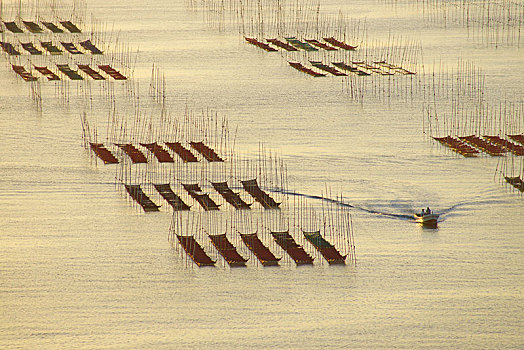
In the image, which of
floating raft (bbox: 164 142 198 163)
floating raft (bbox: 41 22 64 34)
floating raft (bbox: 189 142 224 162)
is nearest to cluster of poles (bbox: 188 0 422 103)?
floating raft (bbox: 41 22 64 34)

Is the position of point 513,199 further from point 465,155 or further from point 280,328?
point 280,328

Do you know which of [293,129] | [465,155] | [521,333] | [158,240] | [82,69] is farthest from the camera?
[82,69]

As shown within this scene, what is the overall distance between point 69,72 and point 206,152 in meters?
11.0

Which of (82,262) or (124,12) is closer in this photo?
(82,262)

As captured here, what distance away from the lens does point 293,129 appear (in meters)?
31.4

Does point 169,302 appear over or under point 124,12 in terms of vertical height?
under

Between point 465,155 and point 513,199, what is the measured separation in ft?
10.9

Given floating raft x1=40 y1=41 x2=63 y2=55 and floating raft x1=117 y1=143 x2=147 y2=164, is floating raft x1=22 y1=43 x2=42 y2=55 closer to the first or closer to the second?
floating raft x1=40 y1=41 x2=63 y2=55

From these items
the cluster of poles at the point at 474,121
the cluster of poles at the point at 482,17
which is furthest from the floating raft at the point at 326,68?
the cluster of poles at the point at 482,17

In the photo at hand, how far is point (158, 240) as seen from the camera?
23.3 m

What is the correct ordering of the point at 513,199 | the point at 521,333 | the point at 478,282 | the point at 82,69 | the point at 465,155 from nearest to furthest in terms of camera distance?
the point at 521,333
the point at 478,282
the point at 513,199
the point at 465,155
the point at 82,69

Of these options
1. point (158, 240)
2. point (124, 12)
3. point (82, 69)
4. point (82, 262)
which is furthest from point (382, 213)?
point (124, 12)

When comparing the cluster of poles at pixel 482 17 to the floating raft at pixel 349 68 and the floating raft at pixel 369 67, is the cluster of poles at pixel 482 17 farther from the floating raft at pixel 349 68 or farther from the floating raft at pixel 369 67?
the floating raft at pixel 349 68

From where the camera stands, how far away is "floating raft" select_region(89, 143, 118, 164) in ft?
92.0
